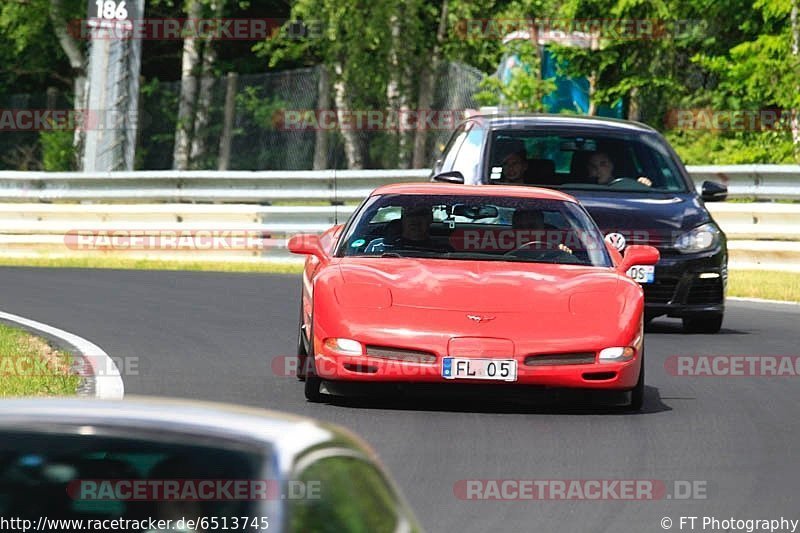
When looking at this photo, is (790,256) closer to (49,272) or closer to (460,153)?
(460,153)

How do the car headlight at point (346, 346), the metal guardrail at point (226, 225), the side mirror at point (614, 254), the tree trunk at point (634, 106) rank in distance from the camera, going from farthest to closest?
the tree trunk at point (634, 106), the metal guardrail at point (226, 225), the side mirror at point (614, 254), the car headlight at point (346, 346)

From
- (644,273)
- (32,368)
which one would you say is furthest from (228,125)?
(32,368)

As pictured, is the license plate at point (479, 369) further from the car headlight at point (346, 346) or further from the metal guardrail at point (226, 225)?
the metal guardrail at point (226, 225)

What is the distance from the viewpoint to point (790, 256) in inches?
771

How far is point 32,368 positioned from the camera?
11.0m

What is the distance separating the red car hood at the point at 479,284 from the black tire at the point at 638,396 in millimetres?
375

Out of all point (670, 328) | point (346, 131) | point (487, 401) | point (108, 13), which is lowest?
point (346, 131)

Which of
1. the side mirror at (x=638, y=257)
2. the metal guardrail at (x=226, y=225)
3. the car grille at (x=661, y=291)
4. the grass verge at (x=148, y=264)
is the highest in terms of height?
the side mirror at (x=638, y=257)

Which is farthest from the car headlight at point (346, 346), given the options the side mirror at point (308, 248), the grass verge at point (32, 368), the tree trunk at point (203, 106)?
the tree trunk at point (203, 106)

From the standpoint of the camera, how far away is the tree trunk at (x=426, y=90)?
111 ft

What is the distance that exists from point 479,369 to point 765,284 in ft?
32.4

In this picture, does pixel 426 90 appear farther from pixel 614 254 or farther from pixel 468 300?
pixel 468 300

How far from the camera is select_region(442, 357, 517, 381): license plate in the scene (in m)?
9.23

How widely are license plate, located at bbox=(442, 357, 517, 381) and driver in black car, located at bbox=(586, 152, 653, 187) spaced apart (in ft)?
18.2
